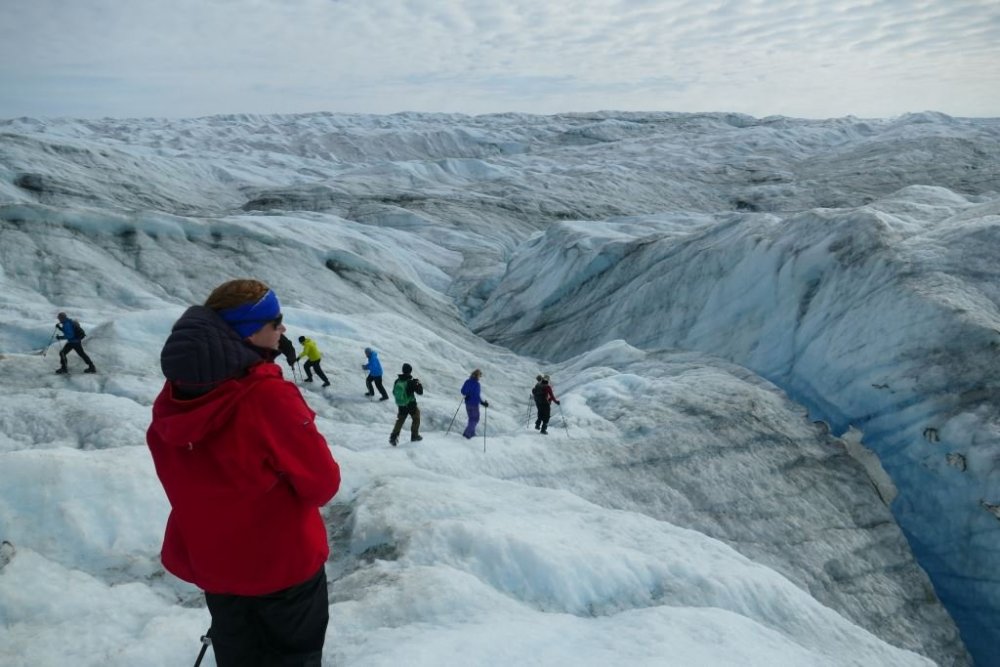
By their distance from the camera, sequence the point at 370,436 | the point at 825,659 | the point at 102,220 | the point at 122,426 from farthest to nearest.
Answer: the point at 102,220
the point at 370,436
the point at 122,426
the point at 825,659

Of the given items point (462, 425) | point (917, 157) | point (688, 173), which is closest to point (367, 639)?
point (462, 425)

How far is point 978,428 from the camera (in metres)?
13.4

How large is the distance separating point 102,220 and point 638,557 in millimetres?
27691

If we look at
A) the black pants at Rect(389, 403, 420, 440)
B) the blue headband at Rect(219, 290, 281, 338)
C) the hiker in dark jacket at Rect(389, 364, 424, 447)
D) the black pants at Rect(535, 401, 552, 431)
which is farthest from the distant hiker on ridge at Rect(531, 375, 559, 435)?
the blue headband at Rect(219, 290, 281, 338)

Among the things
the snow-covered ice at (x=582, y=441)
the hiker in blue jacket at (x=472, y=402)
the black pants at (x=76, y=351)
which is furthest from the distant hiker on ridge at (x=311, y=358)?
the hiker in blue jacket at (x=472, y=402)

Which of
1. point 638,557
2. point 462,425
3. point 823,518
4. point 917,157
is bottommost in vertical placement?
point 823,518

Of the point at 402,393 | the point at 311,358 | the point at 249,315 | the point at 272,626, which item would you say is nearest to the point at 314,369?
the point at 311,358

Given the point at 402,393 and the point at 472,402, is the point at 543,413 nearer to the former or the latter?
the point at 472,402

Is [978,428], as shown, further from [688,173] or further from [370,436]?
[688,173]

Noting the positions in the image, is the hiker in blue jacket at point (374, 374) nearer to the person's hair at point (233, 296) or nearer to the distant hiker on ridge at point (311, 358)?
the distant hiker on ridge at point (311, 358)

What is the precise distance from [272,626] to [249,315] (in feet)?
4.59

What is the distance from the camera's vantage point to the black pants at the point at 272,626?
2848 millimetres

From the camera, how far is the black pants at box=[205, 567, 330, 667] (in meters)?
2.85

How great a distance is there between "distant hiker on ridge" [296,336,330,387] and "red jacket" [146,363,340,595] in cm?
1226
